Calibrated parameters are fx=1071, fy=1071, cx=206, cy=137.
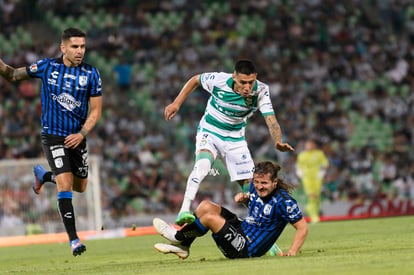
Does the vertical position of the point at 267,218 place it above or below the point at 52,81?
below

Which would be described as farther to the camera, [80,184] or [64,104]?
[80,184]

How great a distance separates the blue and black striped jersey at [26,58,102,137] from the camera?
12703mm

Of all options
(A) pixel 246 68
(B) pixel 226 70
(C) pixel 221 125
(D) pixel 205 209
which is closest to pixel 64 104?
(C) pixel 221 125

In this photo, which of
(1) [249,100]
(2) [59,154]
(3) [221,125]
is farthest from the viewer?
(3) [221,125]

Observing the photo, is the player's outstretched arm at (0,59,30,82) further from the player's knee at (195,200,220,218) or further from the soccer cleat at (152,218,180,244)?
the player's knee at (195,200,220,218)

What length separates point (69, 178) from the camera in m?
12.7

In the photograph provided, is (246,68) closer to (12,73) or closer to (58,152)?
(58,152)

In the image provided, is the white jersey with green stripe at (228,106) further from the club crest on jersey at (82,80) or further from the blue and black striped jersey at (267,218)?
the blue and black striped jersey at (267,218)

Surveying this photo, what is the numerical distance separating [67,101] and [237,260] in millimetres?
3004

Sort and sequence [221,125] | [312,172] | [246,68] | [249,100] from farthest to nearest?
1. [312,172]
2. [221,125]
3. [249,100]
4. [246,68]

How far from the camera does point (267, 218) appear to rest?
11.4 metres

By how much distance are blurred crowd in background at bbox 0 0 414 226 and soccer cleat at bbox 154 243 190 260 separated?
44.1 feet

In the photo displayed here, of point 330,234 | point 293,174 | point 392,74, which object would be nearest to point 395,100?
point 392,74

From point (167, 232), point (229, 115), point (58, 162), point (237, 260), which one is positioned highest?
point (229, 115)
